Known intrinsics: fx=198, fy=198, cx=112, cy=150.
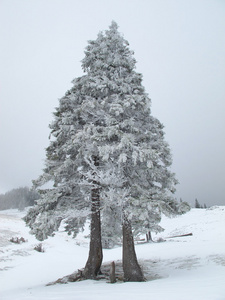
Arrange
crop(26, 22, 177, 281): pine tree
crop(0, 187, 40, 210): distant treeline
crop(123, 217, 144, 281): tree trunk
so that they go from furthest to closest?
crop(0, 187, 40, 210): distant treeline → crop(26, 22, 177, 281): pine tree → crop(123, 217, 144, 281): tree trunk

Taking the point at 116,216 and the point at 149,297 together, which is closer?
the point at 149,297

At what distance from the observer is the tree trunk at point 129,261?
791cm

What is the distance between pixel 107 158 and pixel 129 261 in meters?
4.36

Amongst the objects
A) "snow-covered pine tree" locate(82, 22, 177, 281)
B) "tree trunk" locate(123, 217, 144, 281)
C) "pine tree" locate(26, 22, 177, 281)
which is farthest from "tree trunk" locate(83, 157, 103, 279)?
"tree trunk" locate(123, 217, 144, 281)

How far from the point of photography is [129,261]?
26.8 feet

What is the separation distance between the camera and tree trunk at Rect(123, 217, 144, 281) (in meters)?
7.91

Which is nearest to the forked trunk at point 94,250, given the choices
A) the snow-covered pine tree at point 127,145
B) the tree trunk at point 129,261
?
the snow-covered pine tree at point 127,145

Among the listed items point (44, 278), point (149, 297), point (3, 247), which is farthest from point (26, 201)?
point (149, 297)

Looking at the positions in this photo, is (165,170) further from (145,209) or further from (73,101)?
(73,101)

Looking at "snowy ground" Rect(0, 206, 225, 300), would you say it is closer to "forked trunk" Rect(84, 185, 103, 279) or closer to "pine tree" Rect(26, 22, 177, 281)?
"forked trunk" Rect(84, 185, 103, 279)

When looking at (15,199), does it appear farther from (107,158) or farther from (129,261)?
(107,158)

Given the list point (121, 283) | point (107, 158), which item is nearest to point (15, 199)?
point (121, 283)

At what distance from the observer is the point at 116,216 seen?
32.2 ft

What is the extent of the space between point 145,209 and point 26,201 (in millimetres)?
121858
